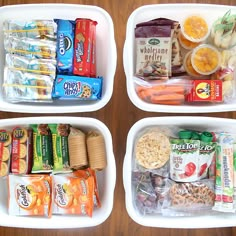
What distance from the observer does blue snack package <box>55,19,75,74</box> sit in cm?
112

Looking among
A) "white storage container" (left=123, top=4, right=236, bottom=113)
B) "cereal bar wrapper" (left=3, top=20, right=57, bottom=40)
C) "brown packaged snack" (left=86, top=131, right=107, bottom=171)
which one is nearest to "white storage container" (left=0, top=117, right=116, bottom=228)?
"brown packaged snack" (left=86, top=131, right=107, bottom=171)

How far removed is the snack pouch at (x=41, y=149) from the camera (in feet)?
3.71

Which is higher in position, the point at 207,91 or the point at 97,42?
the point at 97,42

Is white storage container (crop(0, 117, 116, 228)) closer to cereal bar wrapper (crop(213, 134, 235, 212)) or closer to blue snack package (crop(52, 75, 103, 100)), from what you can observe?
blue snack package (crop(52, 75, 103, 100))

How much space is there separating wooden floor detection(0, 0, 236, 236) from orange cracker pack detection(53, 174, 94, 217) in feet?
0.38

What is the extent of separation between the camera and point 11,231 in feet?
3.96

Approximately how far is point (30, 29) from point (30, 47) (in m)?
0.05

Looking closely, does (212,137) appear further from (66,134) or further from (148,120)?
(66,134)

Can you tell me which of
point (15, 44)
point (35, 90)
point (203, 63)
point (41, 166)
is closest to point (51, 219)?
point (41, 166)

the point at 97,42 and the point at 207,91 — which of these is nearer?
the point at 207,91

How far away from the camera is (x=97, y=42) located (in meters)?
1.18

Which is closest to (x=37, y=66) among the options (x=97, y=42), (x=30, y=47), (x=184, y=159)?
(x=30, y=47)

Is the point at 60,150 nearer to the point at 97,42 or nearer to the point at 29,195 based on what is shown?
the point at 29,195

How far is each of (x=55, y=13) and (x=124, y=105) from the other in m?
0.35
